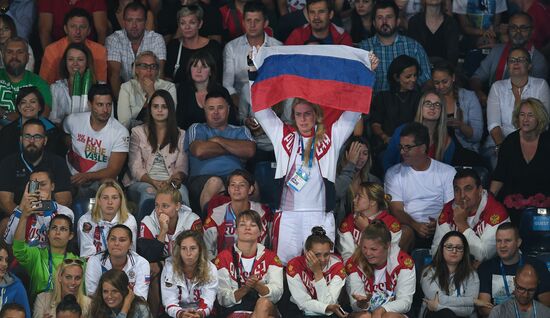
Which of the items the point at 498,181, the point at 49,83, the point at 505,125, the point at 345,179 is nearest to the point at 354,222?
the point at 345,179

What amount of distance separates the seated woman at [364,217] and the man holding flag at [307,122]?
20 cm

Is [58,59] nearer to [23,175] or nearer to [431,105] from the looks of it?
[23,175]

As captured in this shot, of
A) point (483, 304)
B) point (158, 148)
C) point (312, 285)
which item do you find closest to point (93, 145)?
point (158, 148)

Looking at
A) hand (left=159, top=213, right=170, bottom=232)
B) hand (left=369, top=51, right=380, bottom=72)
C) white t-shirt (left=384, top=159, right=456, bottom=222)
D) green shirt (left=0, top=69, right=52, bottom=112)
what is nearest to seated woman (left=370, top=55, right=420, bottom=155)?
white t-shirt (left=384, top=159, right=456, bottom=222)

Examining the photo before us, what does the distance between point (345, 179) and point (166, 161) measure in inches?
60.2

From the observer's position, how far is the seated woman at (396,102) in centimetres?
1349

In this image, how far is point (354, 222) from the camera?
12203mm

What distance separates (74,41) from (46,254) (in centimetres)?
269

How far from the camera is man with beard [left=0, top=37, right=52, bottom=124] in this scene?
13422 mm

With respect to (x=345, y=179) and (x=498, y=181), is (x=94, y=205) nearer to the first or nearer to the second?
(x=345, y=179)

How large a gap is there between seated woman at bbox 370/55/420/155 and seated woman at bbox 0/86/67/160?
111 inches

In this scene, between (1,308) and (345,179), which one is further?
(345,179)

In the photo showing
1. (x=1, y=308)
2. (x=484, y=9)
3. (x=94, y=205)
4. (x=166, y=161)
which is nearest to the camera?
(x=1, y=308)

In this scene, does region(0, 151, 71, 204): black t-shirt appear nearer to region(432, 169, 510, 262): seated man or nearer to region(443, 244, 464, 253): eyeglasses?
region(432, 169, 510, 262): seated man
